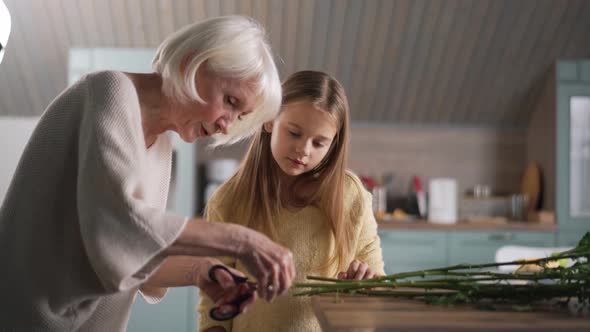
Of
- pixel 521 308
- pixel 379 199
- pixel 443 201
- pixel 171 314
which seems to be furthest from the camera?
pixel 379 199

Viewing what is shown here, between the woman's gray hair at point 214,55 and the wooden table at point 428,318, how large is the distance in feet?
1.56

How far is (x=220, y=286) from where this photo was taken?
4.70 ft

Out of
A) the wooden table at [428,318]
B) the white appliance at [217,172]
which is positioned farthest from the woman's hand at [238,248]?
the white appliance at [217,172]

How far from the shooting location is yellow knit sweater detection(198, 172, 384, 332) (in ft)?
5.37

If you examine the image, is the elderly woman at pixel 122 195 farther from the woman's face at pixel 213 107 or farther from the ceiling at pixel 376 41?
the ceiling at pixel 376 41

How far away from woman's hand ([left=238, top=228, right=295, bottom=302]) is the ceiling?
3.55 meters

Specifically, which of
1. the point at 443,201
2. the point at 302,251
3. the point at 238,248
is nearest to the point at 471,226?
the point at 443,201

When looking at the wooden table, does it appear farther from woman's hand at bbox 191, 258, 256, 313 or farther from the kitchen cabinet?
the kitchen cabinet

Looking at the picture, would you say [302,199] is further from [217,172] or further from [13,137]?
[217,172]

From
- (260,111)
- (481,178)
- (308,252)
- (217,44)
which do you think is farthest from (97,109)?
(481,178)

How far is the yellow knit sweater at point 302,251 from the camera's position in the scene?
5.37 feet

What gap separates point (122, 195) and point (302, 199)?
70 cm

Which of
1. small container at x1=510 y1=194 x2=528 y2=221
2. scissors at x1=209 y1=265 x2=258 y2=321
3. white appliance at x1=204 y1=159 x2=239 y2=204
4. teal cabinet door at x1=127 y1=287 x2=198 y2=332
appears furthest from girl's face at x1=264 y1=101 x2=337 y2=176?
small container at x1=510 y1=194 x2=528 y2=221

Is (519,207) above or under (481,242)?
above
